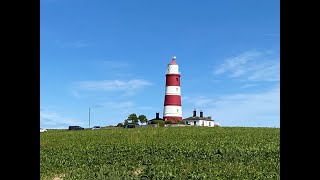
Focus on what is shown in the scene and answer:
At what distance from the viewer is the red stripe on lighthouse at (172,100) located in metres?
68.8

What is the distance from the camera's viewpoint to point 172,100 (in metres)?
69.3

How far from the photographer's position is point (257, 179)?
13.1 metres

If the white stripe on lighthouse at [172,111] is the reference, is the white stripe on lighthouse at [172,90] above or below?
above

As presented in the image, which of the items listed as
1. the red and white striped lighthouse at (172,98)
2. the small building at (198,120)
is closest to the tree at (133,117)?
the small building at (198,120)

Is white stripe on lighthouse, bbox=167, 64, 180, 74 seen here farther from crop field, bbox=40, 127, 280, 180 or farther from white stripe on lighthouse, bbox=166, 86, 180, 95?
crop field, bbox=40, 127, 280, 180

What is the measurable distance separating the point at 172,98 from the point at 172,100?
1.25 feet

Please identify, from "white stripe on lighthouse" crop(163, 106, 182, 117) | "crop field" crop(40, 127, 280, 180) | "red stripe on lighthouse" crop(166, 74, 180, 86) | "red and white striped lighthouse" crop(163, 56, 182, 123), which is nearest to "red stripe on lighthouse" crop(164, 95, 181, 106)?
"red and white striped lighthouse" crop(163, 56, 182, 123)

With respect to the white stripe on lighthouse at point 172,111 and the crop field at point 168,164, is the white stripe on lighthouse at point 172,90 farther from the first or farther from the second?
the crop field at point 168,164

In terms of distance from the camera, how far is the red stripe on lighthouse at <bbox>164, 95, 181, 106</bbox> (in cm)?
6881

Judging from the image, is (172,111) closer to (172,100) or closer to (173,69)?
(172,100)
